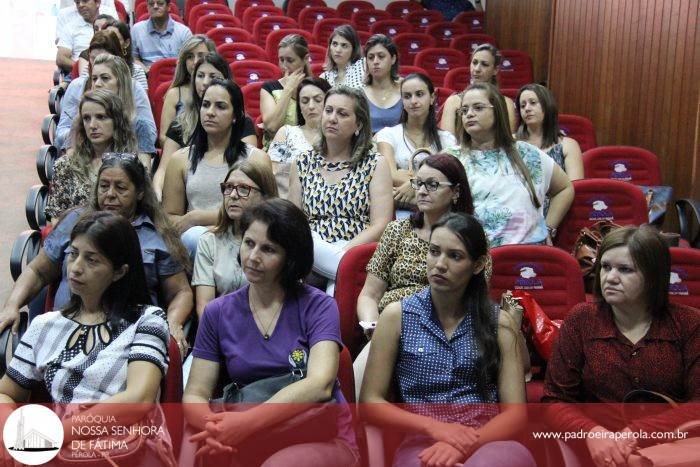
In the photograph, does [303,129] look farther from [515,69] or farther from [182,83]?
[515,69]

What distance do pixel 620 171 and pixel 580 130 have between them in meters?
0.79

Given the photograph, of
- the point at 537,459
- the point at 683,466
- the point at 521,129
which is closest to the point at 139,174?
the point at 537,459

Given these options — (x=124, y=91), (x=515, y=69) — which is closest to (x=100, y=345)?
(x=124, y=91)

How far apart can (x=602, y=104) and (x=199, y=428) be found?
178 inches

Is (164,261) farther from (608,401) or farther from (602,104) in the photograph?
(602,104)

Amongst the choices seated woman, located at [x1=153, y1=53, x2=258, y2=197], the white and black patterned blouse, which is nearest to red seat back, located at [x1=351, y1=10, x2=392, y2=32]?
seated woman, located at [x1=153, y1=53, x2=258, y2=197]

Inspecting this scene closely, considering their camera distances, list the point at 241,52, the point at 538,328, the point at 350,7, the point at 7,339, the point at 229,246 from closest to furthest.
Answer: the point at 7,339
the point at 538,328
the point at 229,246
the point at 241,52
the point at 350,7

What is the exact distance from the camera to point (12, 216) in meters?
5.06

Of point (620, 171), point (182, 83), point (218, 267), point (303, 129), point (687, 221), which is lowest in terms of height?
point (687, 221)

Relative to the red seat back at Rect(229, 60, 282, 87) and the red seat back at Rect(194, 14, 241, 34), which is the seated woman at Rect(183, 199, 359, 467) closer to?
the red seat back at Rect(229, 60, 282, 87)

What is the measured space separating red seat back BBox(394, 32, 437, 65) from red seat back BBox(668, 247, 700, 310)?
457 centimetres

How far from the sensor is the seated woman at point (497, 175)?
3469 millimetres

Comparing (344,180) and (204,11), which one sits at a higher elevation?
(204,11)

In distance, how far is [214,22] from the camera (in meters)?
7.27
